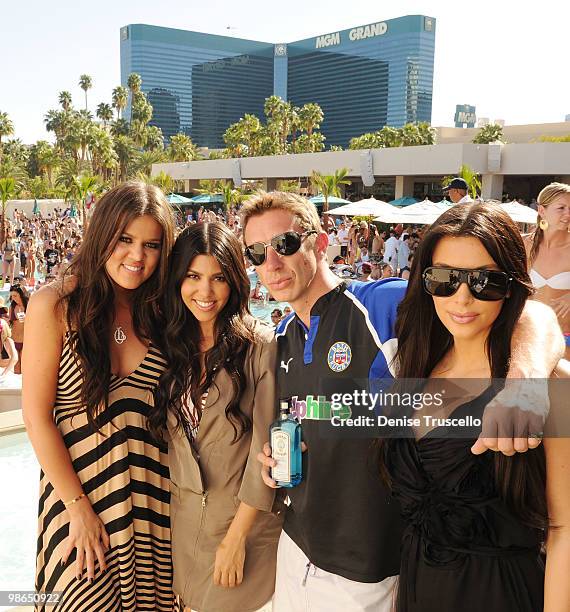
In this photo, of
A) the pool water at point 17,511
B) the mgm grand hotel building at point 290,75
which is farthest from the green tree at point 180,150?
the mgm grand hotel building at point 290,75

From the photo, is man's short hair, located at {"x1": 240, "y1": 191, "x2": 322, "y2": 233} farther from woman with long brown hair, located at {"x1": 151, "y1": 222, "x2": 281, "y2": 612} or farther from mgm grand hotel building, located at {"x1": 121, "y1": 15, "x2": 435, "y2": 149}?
mgm grand hotel building, located at {"x1": 121, "y1": 15, "x2": 435, "y2": 149}

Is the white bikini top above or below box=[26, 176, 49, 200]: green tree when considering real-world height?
below

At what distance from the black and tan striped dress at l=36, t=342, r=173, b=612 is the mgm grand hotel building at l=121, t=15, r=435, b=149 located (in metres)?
131

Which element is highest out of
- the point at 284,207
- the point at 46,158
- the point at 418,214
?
the point at 46,158

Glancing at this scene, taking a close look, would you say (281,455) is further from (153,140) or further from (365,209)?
(153,140)

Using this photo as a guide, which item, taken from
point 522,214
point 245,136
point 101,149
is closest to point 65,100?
point 101,149

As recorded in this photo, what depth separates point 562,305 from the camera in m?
3.64

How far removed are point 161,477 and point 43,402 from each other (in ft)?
1.83

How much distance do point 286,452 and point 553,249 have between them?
2.80 metres

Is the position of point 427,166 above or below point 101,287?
above

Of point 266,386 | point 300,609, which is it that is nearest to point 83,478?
point 266,386

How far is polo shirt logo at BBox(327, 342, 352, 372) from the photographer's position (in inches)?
80.2

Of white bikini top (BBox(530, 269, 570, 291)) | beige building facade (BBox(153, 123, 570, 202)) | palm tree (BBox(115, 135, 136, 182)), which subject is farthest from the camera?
palm tree (BBox(115, 135, 136, 182))

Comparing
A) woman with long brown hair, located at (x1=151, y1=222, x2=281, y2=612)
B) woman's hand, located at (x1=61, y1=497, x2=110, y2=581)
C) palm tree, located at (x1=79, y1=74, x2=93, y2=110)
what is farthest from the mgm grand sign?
woman's hand, located at (x1=61, y1=497, x2=110, y2=581)
